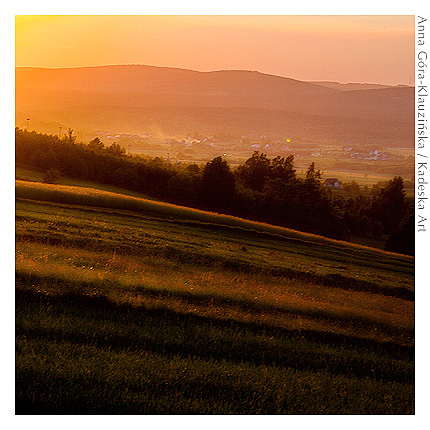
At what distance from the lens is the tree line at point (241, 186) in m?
8.14

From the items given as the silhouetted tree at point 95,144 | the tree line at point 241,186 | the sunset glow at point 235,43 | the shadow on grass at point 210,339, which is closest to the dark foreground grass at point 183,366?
the shadow on grass at point 210,339

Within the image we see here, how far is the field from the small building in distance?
85cm

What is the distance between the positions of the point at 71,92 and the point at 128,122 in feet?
3.73

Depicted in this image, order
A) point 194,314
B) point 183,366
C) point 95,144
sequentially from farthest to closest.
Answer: point 95,144, point 194,314, point 183,366

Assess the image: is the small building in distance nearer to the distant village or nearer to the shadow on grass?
the distant village

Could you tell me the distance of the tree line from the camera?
8141 millimetres

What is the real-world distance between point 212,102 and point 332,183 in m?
2.36

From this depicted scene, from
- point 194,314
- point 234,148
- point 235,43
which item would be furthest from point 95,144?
point 194,314

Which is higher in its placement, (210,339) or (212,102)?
(212,102)

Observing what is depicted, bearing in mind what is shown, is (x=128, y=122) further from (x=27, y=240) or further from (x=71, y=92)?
(x=27, y=240)

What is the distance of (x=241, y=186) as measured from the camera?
816 centimetres

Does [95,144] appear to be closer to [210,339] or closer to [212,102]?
[212,102]

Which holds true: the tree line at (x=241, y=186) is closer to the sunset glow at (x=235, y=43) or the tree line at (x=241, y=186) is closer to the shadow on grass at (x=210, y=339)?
the sunset glow at (x=235, y=43)

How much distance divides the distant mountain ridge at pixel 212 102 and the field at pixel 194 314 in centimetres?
141
